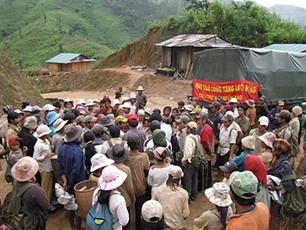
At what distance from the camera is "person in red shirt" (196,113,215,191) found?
610cm

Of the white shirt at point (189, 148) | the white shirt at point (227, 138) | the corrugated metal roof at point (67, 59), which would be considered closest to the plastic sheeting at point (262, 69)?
the white shirt at point (227, 138)

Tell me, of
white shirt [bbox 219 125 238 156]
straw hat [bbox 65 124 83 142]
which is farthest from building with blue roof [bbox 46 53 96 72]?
straw hat [bbox 65 124 83 142]

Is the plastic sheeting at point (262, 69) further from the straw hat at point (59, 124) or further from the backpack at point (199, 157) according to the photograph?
the straw hat at point (59, 124)

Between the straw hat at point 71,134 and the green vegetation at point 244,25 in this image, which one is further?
the green vegetation at point 244,25

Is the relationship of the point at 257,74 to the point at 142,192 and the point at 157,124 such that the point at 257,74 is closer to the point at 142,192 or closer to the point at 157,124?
the point at 157,124

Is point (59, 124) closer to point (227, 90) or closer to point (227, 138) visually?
point (227, 138)

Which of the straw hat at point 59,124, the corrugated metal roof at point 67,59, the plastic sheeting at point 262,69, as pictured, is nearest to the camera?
the straw hat at point 59,124

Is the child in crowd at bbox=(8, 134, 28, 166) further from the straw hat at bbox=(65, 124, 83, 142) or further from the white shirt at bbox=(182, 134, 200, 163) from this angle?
the white shirt at bbox=(182, 134, 200, 163)

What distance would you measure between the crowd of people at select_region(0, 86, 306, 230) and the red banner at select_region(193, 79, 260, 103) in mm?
3152

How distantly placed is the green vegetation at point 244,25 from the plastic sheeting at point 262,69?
15.8m

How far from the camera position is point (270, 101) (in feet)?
34.5

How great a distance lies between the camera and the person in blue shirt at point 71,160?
14.8 ft

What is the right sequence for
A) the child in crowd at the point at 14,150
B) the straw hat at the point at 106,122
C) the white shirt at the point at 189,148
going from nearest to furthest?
the child in crowd at the point at 14,150
the white shirt at the point at 189,148
the straw hat at the point at 106,122

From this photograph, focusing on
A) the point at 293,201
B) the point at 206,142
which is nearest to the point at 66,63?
the point at 206,142
